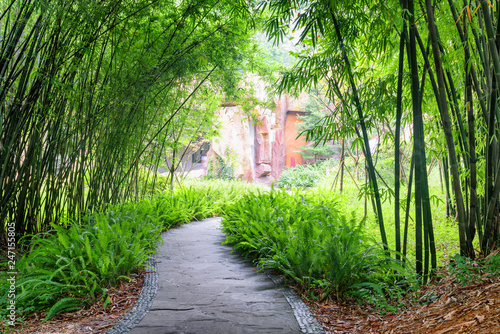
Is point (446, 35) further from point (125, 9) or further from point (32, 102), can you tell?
point (32, 102)

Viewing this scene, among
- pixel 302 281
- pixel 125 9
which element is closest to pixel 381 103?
pixel 302 281

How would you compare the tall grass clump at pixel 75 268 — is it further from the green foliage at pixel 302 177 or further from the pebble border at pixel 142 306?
the green foliage at pixel 302 177

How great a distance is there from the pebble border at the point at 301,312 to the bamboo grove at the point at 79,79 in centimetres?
224

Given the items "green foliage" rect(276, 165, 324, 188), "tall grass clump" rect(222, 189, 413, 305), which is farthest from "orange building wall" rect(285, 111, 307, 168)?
"tall grass clump" rect(222, 189, 413, 305)

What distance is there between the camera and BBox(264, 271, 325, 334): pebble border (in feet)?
6.05

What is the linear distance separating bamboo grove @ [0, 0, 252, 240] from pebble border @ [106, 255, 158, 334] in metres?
1.28

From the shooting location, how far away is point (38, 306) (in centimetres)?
211

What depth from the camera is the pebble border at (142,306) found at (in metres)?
1.83

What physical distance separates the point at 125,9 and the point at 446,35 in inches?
101

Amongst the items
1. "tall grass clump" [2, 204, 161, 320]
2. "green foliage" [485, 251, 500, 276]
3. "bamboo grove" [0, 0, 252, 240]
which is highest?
"bamboo grove" [0, 0, 252, 240]

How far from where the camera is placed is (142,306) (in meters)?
2.12

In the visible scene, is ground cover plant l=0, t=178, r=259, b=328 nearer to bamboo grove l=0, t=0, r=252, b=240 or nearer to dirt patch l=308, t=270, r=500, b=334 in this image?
bamboo grove l=0, t=0, r=252, b=240

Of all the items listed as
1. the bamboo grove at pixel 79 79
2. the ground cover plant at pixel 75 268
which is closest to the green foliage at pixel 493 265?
the ground cover plant at pixel 75 268

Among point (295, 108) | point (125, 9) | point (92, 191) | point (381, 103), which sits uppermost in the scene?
point (295, 108)
